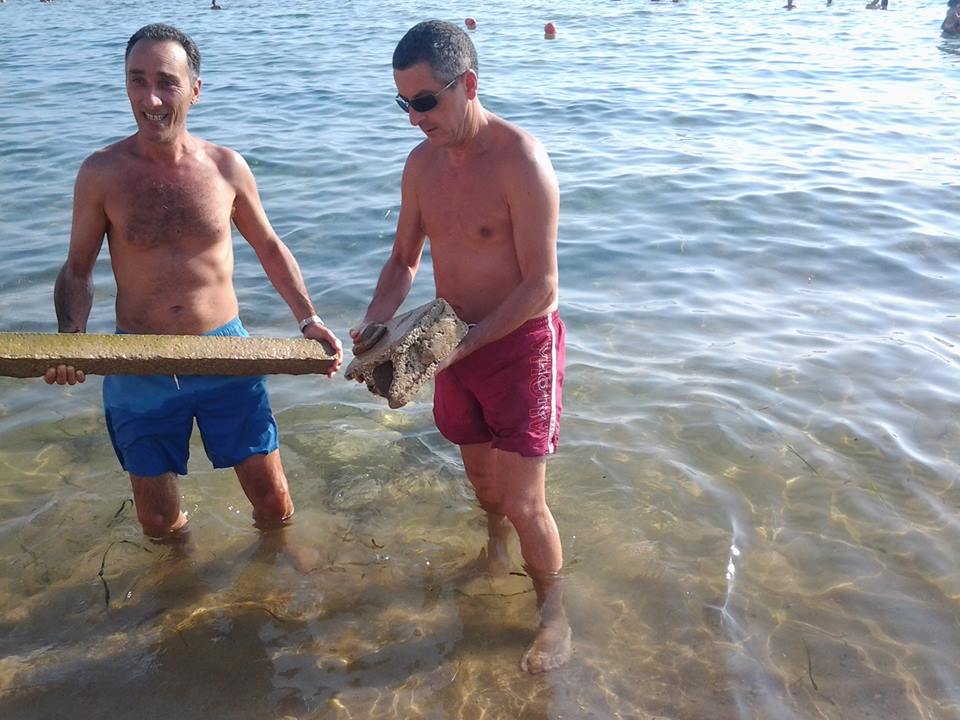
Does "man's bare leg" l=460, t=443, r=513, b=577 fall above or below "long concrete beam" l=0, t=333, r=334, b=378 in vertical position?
below

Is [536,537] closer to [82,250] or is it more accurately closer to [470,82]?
[470,82]

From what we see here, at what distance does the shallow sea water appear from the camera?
384 centimetres

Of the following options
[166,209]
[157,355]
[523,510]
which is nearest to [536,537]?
[523,510]

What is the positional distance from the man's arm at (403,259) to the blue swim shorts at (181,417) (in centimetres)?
58

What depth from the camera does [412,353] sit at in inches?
138

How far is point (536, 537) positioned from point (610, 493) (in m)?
1.15

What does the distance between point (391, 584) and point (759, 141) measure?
9.23 meters

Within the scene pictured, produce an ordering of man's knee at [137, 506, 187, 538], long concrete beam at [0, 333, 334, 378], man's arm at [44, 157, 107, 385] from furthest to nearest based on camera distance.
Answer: man's knee at [137, 506, 187, 538] < man's arm at [44, 157, 107, 385] < long concrete beam at [0, 333, 334, 378]

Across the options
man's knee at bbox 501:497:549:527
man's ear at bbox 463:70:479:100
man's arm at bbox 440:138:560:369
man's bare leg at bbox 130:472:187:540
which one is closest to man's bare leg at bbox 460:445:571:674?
man's knee at bbox 501:497:549:527

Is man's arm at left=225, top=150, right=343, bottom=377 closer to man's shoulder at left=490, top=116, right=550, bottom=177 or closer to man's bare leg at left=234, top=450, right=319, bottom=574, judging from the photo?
man's bare leg at left=234, top=450, right=319, bottom=574

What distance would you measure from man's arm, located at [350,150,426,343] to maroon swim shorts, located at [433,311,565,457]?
15.7 inches

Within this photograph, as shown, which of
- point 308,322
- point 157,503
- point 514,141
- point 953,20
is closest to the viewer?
point 514,141

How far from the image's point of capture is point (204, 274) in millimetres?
4039

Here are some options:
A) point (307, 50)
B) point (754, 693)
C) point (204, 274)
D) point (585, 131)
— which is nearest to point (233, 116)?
point (585, 131)
